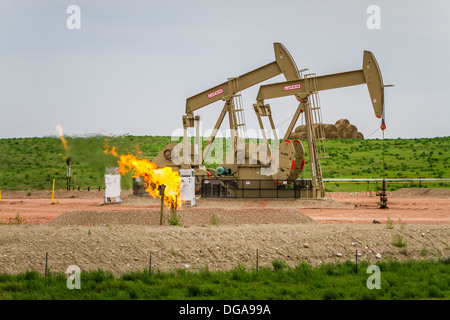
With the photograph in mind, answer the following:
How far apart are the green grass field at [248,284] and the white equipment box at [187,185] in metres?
16.4

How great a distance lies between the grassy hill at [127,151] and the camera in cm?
3688

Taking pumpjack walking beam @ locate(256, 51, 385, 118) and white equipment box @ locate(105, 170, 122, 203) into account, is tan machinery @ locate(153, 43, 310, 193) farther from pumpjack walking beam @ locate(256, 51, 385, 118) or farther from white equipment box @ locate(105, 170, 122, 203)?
white equipment box @ locate(105, 170, 122, 203)

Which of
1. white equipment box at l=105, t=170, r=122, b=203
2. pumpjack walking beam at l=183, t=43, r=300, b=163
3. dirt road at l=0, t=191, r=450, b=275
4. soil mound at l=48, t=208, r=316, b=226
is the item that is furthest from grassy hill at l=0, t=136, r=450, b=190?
dirt road at l=0, t=191, r=450, b=275

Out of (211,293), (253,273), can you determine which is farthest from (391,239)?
(211,293)

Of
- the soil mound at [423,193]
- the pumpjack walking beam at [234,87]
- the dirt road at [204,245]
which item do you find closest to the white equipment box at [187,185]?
the pumpjack walking beam at [234,87]

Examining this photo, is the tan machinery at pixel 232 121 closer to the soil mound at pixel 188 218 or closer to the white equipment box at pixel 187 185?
the white equipment box at pixel 187 185

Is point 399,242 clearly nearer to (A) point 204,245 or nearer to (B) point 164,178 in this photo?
(A) point 204,245

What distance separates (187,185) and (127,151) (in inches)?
276

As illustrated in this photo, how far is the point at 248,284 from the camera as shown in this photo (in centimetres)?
1403

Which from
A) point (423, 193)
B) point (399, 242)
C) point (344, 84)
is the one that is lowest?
point (399, 242)

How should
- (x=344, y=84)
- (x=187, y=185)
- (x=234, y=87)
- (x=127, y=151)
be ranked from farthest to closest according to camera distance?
(x=234, y=87) < (x=127, y=151) < (x=344, y=84) < (x=187, y=185)

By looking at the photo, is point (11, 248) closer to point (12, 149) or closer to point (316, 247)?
point (316, 247)

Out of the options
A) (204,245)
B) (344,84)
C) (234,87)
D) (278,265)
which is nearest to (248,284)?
(278,265)
